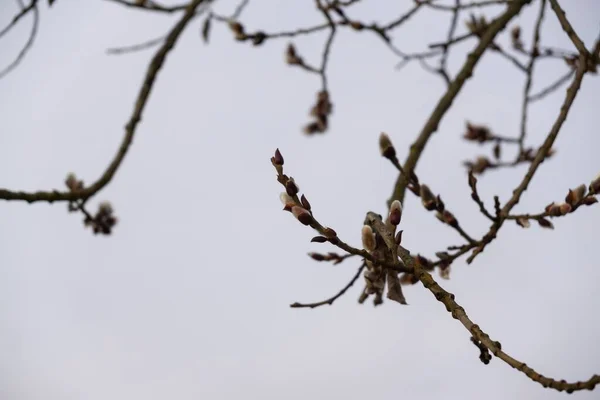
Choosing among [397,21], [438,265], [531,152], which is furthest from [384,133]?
[531,152]

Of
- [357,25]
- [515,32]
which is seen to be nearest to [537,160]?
[357,25]

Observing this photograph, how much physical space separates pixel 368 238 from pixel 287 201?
0.78 ft

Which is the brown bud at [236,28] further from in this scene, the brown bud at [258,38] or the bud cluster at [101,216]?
the bud cluster at [101,216]

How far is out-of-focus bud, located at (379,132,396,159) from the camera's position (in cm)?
157

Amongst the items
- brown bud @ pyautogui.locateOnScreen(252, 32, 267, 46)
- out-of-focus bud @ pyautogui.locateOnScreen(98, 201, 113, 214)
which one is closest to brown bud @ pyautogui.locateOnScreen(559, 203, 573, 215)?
brown bud @ pyautogui.locateOnScreen(252, 32, 267, 46)

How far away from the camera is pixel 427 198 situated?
5.41ft

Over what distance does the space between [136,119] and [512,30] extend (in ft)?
13.7

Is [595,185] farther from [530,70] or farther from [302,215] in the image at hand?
[530,70]

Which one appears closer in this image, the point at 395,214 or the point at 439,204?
the point at 395,214

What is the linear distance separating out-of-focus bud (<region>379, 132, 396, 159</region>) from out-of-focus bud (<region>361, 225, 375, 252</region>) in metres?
0.50

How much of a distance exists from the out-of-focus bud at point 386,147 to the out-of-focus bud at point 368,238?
0.50 meters

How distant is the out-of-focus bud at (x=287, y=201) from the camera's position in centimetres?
119

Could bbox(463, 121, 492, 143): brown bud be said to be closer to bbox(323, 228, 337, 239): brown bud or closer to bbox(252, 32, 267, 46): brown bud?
bbox(252, 32, 267, 46): brown bud

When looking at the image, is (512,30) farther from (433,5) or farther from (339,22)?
(339,22)
